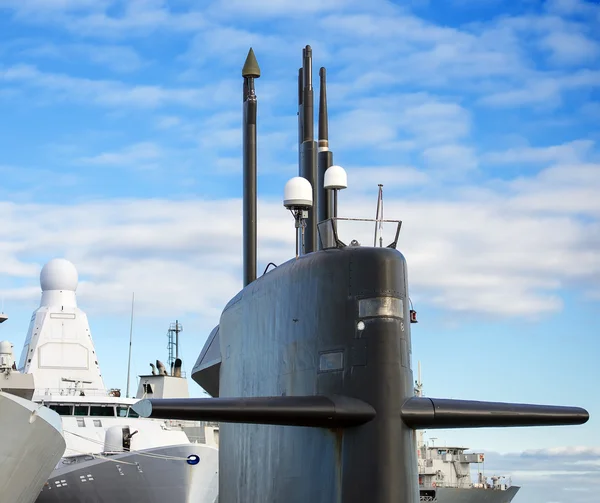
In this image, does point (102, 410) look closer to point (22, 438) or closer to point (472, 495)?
point (22, 438)

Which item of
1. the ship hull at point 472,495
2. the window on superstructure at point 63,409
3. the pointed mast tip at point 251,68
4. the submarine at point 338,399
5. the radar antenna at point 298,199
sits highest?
the pointed mast tip at point 251,68

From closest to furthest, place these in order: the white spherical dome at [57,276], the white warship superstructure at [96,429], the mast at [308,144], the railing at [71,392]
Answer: the mast at [308,144], the white warship superstructure at [96,429], the railing at [71,392], the white spherical dome at [57,276]

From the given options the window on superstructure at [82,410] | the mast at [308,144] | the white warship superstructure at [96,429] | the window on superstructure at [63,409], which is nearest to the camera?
the mast at [308,144]

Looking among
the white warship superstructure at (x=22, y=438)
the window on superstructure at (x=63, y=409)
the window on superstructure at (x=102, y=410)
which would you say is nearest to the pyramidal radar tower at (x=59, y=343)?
the window on superstructure at (x=102, y=410)

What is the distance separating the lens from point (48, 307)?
39625 millimetres

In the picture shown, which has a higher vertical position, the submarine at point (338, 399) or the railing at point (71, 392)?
the railing at point (71, 392)

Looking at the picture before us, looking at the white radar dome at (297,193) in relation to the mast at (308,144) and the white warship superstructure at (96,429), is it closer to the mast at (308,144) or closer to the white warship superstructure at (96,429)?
the mast at (308,144)

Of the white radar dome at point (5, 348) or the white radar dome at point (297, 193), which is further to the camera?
the white radar dome at point (5, 348)

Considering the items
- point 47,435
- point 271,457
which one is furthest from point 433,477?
point 271,457

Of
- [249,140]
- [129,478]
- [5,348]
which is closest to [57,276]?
[129,478]

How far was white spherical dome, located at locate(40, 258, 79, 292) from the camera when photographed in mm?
40000

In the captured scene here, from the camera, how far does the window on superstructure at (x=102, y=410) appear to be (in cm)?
3419

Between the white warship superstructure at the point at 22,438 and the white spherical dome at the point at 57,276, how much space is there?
1677cm

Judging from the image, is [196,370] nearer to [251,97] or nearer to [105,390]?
[251,97]
